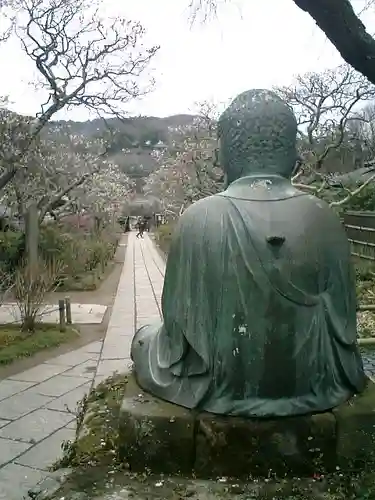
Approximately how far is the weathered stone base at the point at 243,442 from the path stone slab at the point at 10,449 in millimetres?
2312

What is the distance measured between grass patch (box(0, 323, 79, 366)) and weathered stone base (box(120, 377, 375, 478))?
17.6ft

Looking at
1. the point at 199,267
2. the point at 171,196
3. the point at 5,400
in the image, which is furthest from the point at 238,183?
the point at 171,196

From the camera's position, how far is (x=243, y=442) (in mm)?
2205

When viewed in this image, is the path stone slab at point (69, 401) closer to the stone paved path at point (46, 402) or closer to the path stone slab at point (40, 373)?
the stone paved path at point (46, 402)

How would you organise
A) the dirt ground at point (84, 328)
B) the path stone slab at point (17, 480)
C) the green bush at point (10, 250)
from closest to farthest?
1. the path stone slab at point (17, 480)
2. the dirt ground at point (84, 328)
3. the green bush at point (10, 250)

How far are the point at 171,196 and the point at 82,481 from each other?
28285 millimetres

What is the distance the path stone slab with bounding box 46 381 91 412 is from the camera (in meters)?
5.41

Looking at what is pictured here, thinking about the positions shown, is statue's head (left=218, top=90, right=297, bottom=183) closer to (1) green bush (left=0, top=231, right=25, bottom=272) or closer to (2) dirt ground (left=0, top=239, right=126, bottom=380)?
(2) dirt ground (left=0, top=239, right=126, bottom=380)

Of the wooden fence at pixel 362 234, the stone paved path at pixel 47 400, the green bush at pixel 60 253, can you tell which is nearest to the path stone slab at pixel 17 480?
the stone paved path at pixel 47 400

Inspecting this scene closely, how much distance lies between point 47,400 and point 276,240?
4214mm

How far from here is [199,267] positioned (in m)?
2.32

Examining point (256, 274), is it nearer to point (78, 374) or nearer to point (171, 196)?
point (78, 374)

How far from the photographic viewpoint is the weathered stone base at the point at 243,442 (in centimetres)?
221

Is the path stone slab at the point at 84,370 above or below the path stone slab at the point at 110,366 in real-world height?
below
